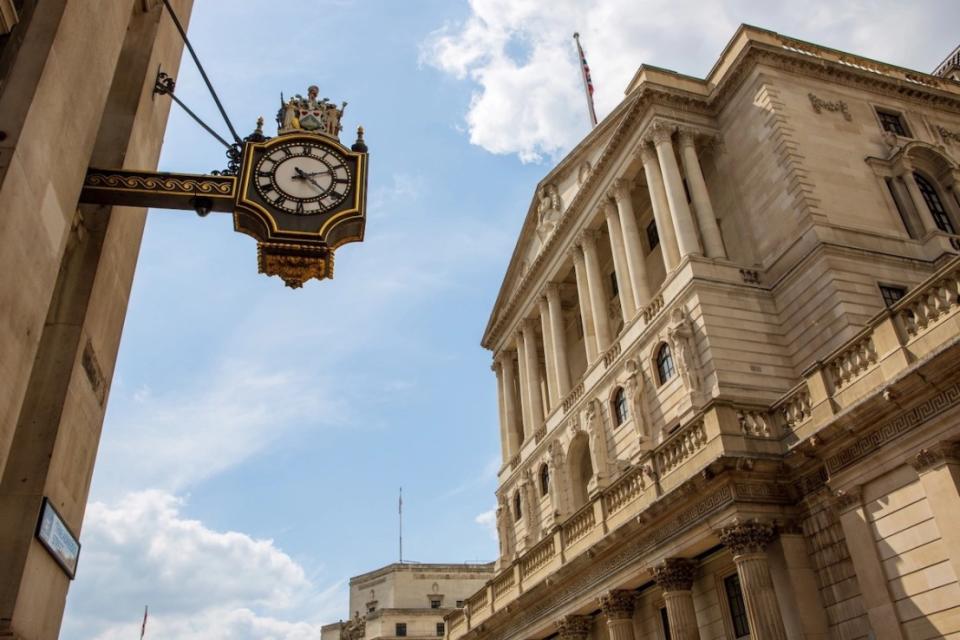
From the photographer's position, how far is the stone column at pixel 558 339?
40.5 m

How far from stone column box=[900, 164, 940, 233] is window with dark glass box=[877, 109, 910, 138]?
3203 millimetres

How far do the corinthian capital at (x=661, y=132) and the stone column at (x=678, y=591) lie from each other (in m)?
18.8

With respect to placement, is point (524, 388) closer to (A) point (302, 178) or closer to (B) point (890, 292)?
(B) point (890, 292)

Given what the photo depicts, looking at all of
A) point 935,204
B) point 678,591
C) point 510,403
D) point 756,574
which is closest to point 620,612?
point 678,591

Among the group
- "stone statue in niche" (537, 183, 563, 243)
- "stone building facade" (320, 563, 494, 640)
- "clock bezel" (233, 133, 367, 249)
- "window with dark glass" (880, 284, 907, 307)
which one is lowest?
"clock bezel" (233, 133, 367, 249)

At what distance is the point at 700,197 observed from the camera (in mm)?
33344

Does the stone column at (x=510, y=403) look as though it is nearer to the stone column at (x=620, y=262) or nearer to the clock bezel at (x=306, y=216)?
the stone column at (x=620, y=262)

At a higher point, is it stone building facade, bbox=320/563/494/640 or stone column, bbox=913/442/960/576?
stone building facade, bbox=320/563/494/640

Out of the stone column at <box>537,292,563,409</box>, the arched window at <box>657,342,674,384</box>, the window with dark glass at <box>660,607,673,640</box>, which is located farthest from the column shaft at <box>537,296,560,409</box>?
the window with dark glass at <box>660,607,673,640</box>

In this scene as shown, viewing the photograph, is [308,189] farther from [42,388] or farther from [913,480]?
[913,480]

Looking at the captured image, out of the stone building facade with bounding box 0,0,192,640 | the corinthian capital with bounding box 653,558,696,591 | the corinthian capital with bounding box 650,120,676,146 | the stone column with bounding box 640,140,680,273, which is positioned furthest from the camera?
the corinthian capital with bounding box 650,120,676,146

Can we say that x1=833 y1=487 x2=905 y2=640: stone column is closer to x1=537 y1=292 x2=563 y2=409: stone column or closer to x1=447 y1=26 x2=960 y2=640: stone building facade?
x1=447 y1=26 x2=960 y2=640: stone building facade

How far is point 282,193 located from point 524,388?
37093 mm

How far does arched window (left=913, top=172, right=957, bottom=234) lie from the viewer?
31.9 metres
